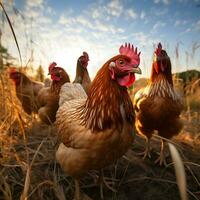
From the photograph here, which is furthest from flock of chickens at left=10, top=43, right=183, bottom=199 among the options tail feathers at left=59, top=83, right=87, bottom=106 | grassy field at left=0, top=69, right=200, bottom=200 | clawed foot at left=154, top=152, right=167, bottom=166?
clawed foot at left=154, top=152, right=167, bottom=166

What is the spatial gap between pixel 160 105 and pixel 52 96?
1.95 meters

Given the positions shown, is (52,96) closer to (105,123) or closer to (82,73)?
(82,73)

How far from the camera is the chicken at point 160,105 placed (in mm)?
2986

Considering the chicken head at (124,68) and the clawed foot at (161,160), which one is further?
the clawed foot at (161,160)

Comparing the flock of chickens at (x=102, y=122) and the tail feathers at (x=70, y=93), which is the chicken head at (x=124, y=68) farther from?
the tail feathers at (x=70, y=93)

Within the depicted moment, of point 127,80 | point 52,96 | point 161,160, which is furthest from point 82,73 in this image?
point 127,80

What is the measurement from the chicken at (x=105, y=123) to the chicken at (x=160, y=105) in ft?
3.37

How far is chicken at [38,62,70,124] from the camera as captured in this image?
4094 mm

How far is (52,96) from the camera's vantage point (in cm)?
416

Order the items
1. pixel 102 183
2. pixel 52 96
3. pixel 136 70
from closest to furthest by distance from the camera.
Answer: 1. pixel 136 70
2. pixel 102 183
3. pixel 52 96

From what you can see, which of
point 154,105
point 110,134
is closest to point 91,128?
point 110,134

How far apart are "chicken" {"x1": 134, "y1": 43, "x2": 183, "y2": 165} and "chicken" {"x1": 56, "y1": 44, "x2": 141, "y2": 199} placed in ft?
3.37

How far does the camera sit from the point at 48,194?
2.15 metres

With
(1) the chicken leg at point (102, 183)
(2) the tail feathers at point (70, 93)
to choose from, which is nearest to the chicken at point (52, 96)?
(2) the tail feathers at point (70, 93)
